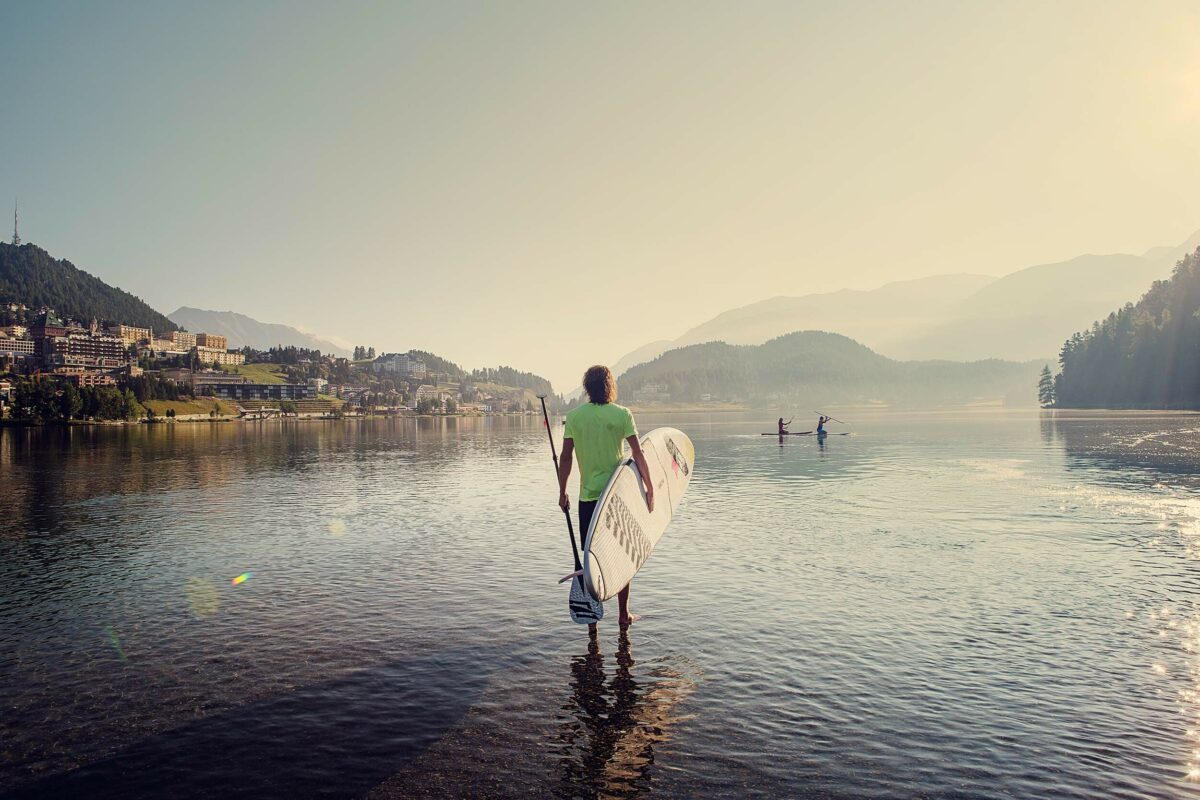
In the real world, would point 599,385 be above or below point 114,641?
above

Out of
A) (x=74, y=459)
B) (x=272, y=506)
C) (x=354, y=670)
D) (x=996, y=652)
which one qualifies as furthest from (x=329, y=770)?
(x=74, y=459)

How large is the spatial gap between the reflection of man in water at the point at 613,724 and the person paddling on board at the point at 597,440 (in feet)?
7.90

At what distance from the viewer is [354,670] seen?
11.9 meters

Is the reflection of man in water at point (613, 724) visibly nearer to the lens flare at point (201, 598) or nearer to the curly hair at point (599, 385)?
the curly hair at point (599, 385)

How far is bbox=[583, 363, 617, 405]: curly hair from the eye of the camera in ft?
42.5

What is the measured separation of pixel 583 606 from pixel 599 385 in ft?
12.4

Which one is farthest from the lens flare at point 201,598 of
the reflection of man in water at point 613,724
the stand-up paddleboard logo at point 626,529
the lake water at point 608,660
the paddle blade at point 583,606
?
the stand-up paddleboard logo at point 626,529

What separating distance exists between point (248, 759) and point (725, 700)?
6235 millimetres

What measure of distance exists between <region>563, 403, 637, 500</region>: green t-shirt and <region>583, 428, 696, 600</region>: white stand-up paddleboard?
24 centimetres

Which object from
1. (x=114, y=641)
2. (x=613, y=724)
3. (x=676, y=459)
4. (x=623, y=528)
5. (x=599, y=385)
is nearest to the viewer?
(x=613, y=724)

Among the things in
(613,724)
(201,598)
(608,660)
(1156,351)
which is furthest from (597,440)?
(1156,351)

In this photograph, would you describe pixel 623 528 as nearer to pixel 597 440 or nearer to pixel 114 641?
pixel 597 440

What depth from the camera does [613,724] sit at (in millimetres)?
9680

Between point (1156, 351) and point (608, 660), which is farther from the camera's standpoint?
point (1156, 351)
